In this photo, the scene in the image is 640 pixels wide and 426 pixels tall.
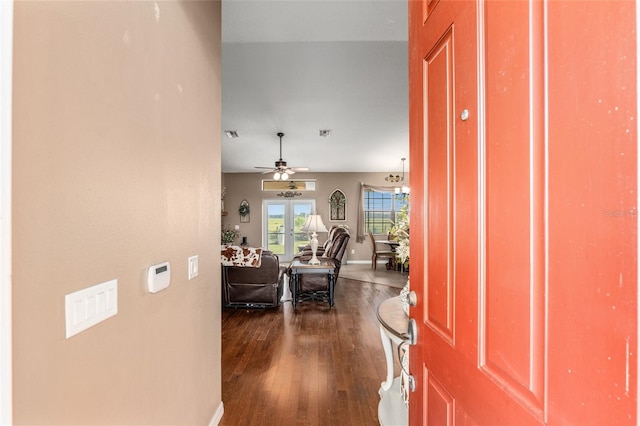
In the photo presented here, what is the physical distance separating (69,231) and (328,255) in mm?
4897

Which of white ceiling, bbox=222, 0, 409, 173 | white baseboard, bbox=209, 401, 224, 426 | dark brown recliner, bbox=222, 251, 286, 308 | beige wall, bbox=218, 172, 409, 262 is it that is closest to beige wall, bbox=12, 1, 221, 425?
white baseboard, bbox=209, 401, 224, 426

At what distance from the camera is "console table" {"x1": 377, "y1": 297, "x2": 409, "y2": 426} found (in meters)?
1.71

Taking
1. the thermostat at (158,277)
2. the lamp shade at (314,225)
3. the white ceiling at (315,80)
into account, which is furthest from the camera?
the lamp shade at (314,225)

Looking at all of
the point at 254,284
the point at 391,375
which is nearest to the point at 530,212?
the point at 391,375

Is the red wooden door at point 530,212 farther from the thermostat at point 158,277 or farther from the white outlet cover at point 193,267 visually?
the white outlet cover at point 193,267

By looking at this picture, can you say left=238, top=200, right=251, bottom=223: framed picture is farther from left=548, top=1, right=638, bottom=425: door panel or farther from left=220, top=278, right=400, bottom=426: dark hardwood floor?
left=548, top=1, right=638, bottom=425: door panel

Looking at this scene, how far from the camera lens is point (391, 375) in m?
2.01

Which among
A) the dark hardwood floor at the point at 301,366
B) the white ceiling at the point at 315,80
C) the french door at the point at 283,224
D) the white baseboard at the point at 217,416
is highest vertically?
the white ceiling at the point at 315,80

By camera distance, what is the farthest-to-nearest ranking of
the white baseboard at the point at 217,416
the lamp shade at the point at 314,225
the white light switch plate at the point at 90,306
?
the lamp shade at the point at 314,225, the white baseboard at the point at 217,416, the white light switch plate at the point at 90,306

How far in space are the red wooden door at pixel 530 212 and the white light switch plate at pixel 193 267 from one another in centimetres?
109

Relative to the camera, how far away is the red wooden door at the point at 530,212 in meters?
0.44

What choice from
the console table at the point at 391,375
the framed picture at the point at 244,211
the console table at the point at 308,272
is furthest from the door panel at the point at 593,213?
the framed picture at the point at 244,211

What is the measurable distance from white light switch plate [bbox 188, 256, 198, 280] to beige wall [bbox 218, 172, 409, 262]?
7453 mm
